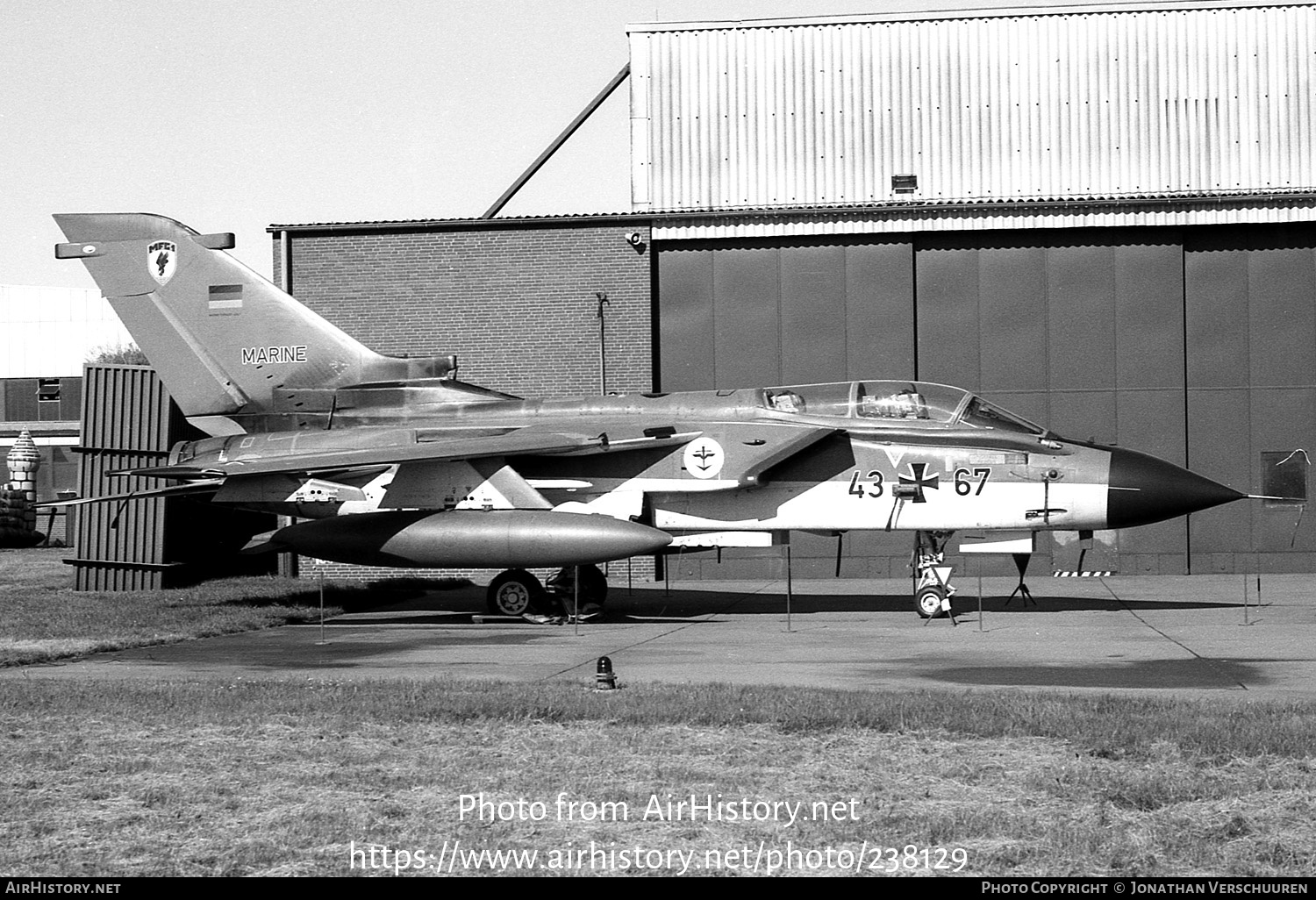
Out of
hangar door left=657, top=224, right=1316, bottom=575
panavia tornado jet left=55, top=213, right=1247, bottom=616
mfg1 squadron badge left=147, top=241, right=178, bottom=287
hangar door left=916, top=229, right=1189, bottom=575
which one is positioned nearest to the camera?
panavia tornado jet left=55, top=213, right=1247, bottom=616

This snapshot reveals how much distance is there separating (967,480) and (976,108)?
10.8 m

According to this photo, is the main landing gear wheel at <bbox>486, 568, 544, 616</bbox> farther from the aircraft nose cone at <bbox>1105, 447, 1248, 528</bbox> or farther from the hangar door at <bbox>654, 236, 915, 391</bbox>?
the hangar door at <bbox>654, 236, 915, 391</bbox>

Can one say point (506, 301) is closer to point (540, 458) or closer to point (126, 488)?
point (126, 488)

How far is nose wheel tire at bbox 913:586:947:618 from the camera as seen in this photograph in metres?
15.3

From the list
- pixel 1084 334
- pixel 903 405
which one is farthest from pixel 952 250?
pixel 903 405

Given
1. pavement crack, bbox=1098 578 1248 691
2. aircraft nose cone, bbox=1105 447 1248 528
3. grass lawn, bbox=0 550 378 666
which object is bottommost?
grass lawn, bbox=0 550 378 666

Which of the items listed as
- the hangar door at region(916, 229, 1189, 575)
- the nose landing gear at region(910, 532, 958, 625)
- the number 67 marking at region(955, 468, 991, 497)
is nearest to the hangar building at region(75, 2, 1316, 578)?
the hangar door at region(916, 229, 1189, 575)

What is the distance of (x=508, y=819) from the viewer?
605cm

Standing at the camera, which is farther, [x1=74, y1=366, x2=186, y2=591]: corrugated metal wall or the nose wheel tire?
[x1=74, y1=366, x2=186, y2=591]: corrugated metal wall

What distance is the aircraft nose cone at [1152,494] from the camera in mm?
14664

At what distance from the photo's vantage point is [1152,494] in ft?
48.2

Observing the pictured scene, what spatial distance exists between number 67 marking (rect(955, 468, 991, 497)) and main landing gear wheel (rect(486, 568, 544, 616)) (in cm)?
498

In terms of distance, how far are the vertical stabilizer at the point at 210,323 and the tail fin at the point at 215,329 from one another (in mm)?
11

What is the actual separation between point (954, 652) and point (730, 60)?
48.5 ft
